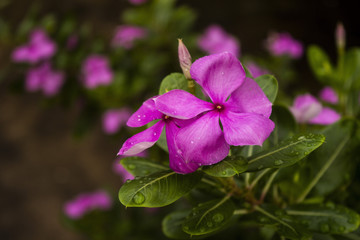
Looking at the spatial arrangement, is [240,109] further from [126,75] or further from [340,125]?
[126,75]

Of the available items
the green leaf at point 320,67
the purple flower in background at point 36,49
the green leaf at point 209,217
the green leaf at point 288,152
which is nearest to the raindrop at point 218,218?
the green leaf at point 209,217

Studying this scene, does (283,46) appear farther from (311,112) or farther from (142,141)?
(142,141)

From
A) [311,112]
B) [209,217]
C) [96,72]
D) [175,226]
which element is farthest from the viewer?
[96,72]

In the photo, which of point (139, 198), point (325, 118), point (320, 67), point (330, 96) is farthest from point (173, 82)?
point (330, 96)

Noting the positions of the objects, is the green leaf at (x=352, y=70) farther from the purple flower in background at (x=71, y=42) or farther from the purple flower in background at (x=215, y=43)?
the purple flower in background at (x=71, y=42)

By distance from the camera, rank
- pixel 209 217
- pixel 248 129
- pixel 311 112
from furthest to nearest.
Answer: pixel 311 112, pixel 209 217, pixel 248 129

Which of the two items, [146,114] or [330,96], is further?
[330,96]

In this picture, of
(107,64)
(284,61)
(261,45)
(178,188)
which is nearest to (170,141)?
(178,188)
